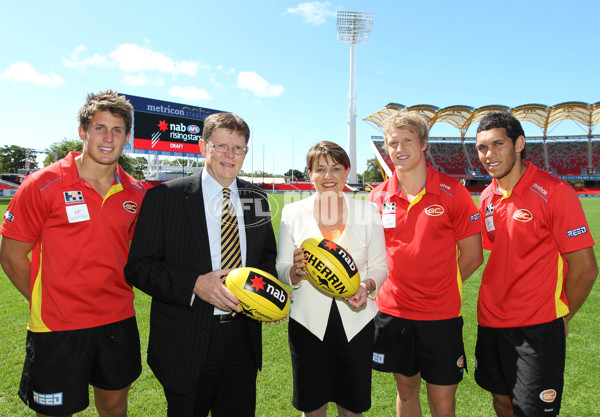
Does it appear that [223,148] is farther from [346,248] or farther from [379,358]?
[379,358]

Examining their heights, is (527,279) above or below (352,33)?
below

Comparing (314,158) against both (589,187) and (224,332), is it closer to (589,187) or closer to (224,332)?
(224,332)

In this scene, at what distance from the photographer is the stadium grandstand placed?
136ft

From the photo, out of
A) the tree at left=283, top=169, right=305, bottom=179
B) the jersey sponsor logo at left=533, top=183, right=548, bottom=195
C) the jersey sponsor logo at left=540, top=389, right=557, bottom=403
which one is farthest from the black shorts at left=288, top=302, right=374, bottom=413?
the tree at left=283, top=169, right=305, bottom=179

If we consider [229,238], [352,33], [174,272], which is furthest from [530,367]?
[352,33]

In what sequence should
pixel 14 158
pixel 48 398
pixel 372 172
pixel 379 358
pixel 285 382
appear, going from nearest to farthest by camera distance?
1. pixel 48 398
2. pixel 379 358
3. pixel 285 382
4. pixel 14 158
5. pixel 372 172

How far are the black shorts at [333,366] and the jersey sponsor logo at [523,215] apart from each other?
4.13 ft

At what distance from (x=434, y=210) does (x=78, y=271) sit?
2359 millimetres

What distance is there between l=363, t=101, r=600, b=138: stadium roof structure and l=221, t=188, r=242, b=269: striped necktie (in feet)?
Result: 127

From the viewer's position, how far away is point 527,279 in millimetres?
2465

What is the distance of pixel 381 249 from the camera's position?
2.49 m

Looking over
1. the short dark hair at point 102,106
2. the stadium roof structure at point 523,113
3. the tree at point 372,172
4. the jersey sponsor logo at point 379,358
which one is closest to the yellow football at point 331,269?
the jersey sponsor logo at point 379,358

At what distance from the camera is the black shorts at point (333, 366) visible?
233 centimetres

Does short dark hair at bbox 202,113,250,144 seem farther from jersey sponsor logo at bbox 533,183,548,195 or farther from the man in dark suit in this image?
jersey sponsor logo at bbox 533,183,548,195
